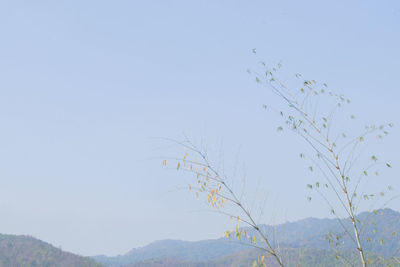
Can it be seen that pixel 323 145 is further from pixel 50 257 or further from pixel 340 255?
pixel 50 257

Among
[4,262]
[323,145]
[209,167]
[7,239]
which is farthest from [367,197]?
[7,239]

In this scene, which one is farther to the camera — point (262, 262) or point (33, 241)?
point (33, 241)

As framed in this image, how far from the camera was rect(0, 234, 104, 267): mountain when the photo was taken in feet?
471

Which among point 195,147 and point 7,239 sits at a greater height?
point 7,239

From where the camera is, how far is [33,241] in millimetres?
164375

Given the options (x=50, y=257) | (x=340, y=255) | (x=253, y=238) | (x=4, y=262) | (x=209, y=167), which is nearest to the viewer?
(x=253, y=238)

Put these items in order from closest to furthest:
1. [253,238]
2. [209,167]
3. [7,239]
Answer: [253,238]
[209,167]
[7,239]

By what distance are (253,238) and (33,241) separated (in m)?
177

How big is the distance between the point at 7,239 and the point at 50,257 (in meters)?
22.5

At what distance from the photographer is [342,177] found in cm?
706

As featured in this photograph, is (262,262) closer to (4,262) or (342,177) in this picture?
(342,177)

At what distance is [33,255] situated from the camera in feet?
491

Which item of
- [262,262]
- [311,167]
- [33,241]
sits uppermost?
[33,241]

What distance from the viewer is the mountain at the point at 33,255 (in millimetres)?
143500
